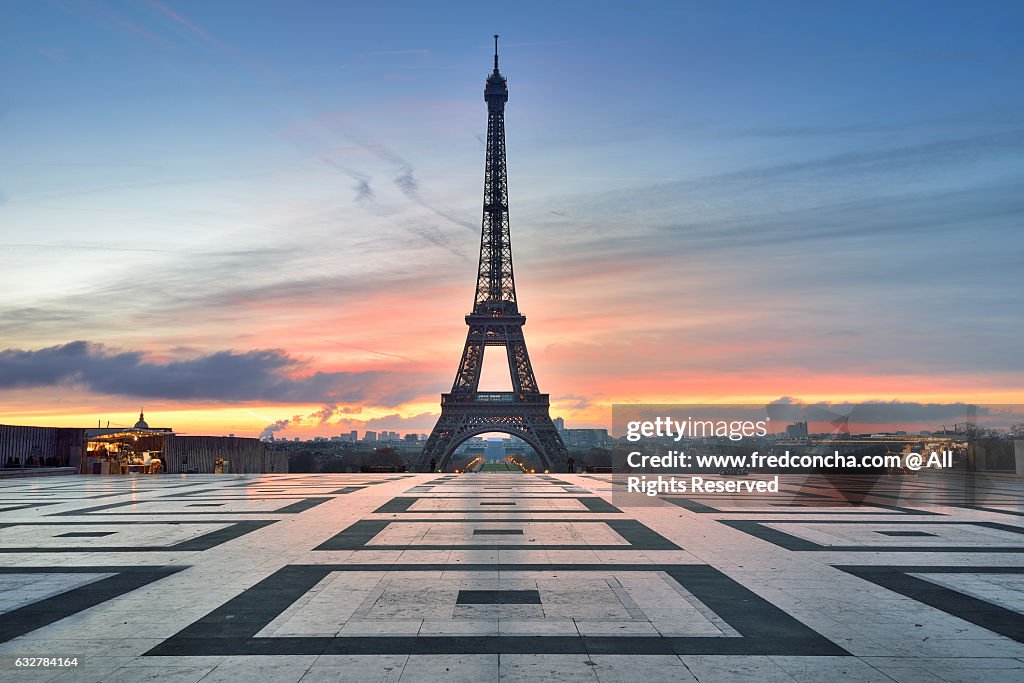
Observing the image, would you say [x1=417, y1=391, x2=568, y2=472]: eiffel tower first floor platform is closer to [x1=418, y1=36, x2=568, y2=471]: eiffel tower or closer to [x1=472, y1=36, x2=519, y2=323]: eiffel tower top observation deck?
[x1=418, y1=36, x2=568, y2=471]: eiffel tower

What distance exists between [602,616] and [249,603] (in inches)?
196

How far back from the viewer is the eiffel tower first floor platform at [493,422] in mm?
70500

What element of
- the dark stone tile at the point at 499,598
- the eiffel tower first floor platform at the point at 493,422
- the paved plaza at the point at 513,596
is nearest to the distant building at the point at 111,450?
the eiffel tower first floor platform at the point at 493,422

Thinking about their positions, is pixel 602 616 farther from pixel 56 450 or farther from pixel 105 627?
pixel 56 450

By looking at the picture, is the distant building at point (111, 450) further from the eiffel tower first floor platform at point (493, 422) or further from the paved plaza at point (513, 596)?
the paved plaza at point (513, 596)

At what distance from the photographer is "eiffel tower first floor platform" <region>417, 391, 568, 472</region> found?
70.5 m

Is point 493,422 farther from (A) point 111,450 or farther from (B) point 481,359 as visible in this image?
(A) point 111,450

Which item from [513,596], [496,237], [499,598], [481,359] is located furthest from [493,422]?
[499,598]

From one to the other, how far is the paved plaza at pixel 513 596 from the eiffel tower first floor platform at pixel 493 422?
4943 cm

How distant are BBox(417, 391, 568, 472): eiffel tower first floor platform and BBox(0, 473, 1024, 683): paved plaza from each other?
49.4m

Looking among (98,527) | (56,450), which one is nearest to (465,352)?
(56,450)

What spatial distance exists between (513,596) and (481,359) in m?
66.1

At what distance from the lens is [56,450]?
46.2m

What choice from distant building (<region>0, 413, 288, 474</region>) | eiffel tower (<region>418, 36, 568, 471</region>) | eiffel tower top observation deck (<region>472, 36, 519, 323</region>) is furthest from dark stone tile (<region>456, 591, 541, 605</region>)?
eiffel tower top observation deck (<region>472, 36, 519, 323</region>)
